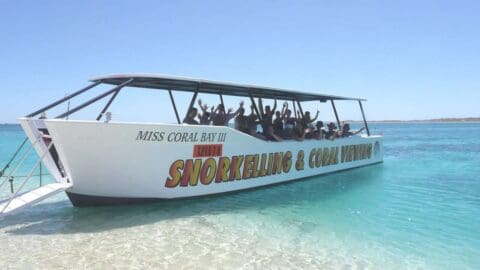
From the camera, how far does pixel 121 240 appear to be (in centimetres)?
664

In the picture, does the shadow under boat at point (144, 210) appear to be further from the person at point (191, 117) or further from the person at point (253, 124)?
the person at point (191, 117)

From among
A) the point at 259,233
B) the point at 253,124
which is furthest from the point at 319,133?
the point at 259,233

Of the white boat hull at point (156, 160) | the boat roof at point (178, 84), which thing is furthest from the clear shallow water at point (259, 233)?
the boat roof at point (178, 84)

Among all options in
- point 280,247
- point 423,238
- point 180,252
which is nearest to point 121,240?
point 180,252

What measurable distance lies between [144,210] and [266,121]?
4927 mm

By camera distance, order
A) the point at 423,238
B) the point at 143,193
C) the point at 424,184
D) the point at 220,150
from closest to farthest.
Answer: the point at 423,238, the point at 143,193, the point at 220,150, the point at 424,184

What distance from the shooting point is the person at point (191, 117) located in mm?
9555

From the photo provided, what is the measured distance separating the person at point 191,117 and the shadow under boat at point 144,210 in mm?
1921

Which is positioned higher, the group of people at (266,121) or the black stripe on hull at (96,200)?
the group of people at (266,121)

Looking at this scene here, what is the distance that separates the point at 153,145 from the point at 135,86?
2485mm

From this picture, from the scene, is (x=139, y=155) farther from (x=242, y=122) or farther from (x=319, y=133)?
(x=319, y=133)

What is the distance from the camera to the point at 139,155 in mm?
8289

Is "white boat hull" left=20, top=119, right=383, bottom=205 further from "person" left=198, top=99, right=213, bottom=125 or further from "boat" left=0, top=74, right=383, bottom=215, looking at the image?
"person" left=198, top=99, right=213, bottom=125

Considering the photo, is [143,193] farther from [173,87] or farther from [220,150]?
[173,87]
